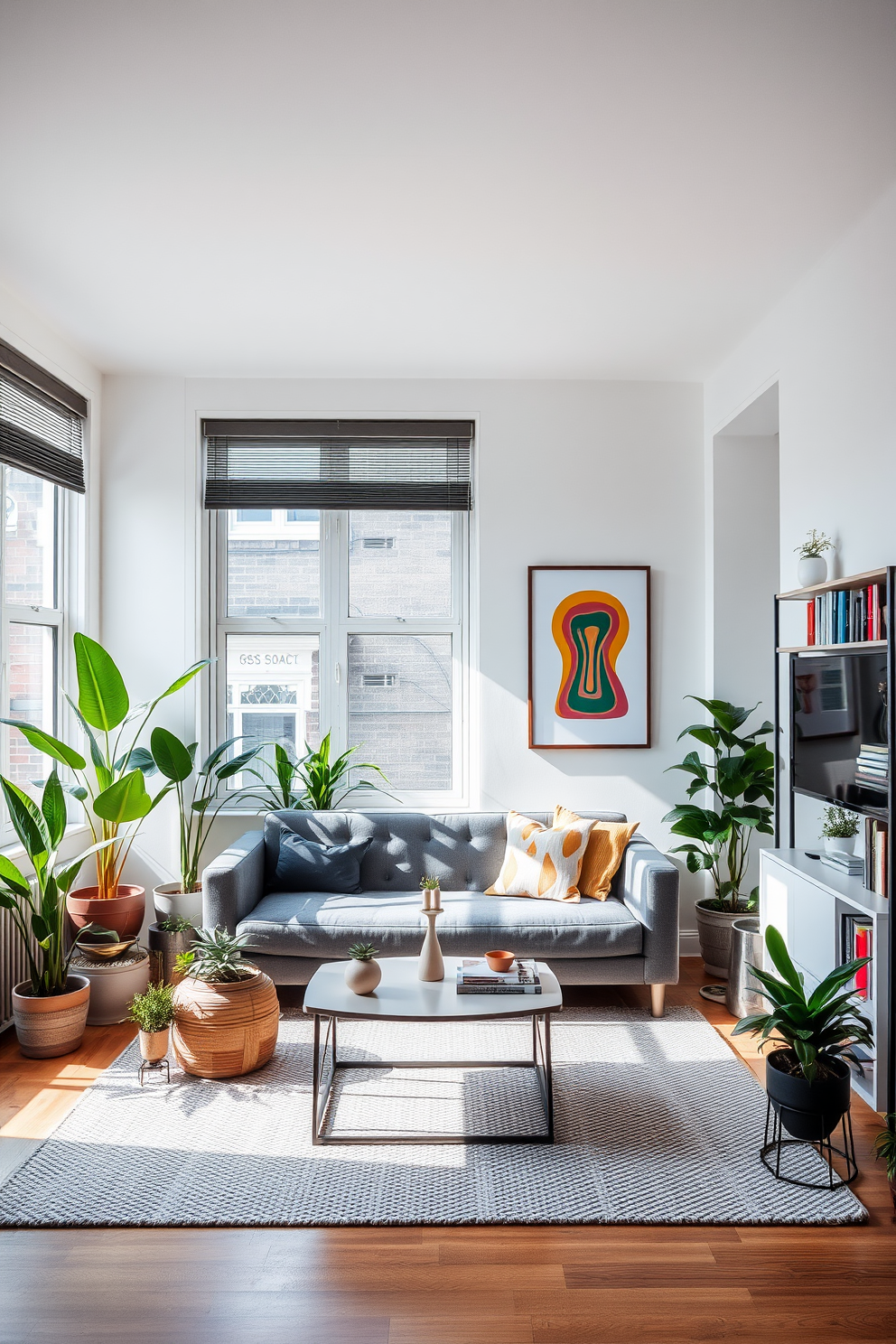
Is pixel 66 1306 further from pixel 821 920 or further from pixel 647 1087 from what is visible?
pixel 821 920

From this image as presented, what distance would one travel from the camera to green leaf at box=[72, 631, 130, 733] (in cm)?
375

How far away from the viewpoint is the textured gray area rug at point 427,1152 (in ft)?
7.49

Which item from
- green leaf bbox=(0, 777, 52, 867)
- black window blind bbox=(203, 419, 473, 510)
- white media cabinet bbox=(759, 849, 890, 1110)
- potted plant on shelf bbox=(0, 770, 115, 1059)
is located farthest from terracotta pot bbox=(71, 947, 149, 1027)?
white media cabinet bbox=(759, 849, 890, 1110)

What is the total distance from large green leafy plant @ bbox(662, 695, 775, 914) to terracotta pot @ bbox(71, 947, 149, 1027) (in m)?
2.39

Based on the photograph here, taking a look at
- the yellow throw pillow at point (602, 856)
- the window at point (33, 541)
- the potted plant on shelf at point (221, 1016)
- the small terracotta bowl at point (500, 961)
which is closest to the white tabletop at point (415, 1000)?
the small terracotta bowl at point (500, 961)

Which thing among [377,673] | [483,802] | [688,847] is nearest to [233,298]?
[377,673]

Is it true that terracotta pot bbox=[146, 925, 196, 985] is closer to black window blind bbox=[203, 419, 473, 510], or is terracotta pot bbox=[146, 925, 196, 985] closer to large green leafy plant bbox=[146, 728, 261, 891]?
large green leafy plant bbox=[146, 728, 261, 891]

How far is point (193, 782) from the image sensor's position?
457cm

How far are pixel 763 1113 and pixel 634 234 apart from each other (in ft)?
9.59

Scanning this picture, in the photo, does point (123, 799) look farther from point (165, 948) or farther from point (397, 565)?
point (397, 565)

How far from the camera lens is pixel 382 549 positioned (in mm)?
4758

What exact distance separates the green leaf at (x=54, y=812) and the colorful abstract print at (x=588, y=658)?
238cm

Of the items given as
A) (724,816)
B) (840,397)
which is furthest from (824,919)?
(840,397)

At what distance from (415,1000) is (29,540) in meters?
2.68
